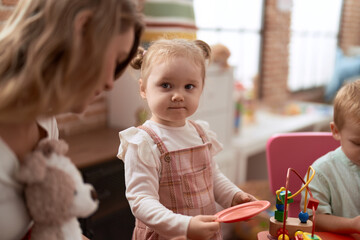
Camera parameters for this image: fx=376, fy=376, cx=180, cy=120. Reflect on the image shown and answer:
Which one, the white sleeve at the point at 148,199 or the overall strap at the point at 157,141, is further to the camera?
the overall strap at the point at 157,141

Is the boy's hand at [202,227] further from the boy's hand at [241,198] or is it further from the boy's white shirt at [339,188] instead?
the boy's white shirt at [339,188]

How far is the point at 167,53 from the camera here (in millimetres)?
831

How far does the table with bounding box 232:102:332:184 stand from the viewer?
2383 mm

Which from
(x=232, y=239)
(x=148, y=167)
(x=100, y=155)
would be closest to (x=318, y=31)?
(x=232, y=239)

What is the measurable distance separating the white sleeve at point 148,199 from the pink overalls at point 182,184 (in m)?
0.03

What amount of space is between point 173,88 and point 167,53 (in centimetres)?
8

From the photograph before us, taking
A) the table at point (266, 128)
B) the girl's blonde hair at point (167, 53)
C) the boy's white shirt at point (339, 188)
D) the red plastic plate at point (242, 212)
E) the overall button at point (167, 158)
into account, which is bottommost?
the table at point (266, 128)

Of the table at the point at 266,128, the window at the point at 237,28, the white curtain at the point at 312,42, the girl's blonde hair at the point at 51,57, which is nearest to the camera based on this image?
the girl's blonde hair at the point at 51,57

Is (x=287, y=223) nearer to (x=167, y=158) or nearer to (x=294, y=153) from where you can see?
(x=167, y=158)

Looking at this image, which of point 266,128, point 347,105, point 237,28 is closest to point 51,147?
point 347,105

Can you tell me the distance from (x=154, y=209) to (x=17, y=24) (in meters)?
0.41

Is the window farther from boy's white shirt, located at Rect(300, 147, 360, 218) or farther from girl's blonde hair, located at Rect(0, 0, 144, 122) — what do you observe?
girl's blonde hair, located at Rect(0, 0, 144, 122)

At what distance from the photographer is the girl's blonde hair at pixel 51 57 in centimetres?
54

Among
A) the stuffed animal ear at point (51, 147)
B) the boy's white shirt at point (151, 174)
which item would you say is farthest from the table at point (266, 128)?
the stuffed animal ear at point (51, 147)
